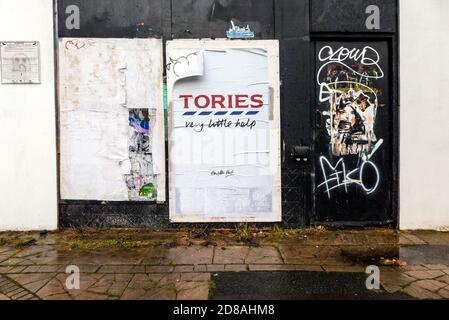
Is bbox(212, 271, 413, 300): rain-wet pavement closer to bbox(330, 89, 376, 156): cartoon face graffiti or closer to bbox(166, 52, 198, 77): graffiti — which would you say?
bbox(330, 89, 376, 156): cartoon face graffiti

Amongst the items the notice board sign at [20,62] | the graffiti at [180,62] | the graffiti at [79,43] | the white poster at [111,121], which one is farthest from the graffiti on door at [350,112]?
the notice board sign at [20,62]

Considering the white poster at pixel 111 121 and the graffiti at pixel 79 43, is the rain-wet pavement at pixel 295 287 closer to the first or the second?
the white poster at pixel 111 121

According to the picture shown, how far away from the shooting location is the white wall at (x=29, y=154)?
21.7 ft

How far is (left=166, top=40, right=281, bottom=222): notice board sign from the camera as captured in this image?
6570 mm

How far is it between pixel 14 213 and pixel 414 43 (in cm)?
637

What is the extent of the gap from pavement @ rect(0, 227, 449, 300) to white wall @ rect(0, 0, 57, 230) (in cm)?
32

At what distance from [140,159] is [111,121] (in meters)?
0.70

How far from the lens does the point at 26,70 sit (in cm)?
657

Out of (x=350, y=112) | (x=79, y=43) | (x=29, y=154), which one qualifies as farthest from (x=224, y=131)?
(x=29, y=154)

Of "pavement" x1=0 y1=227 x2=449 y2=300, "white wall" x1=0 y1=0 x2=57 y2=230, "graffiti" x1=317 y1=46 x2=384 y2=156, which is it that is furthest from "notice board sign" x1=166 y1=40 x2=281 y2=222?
"white wall" x1=0 y1=0 x2=57 y2=230

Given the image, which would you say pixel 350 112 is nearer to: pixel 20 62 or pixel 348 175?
pixel 348 175

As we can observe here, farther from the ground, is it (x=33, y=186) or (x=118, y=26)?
(x=118, y=26)

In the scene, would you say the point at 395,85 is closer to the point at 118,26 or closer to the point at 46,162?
the point at 118,26
